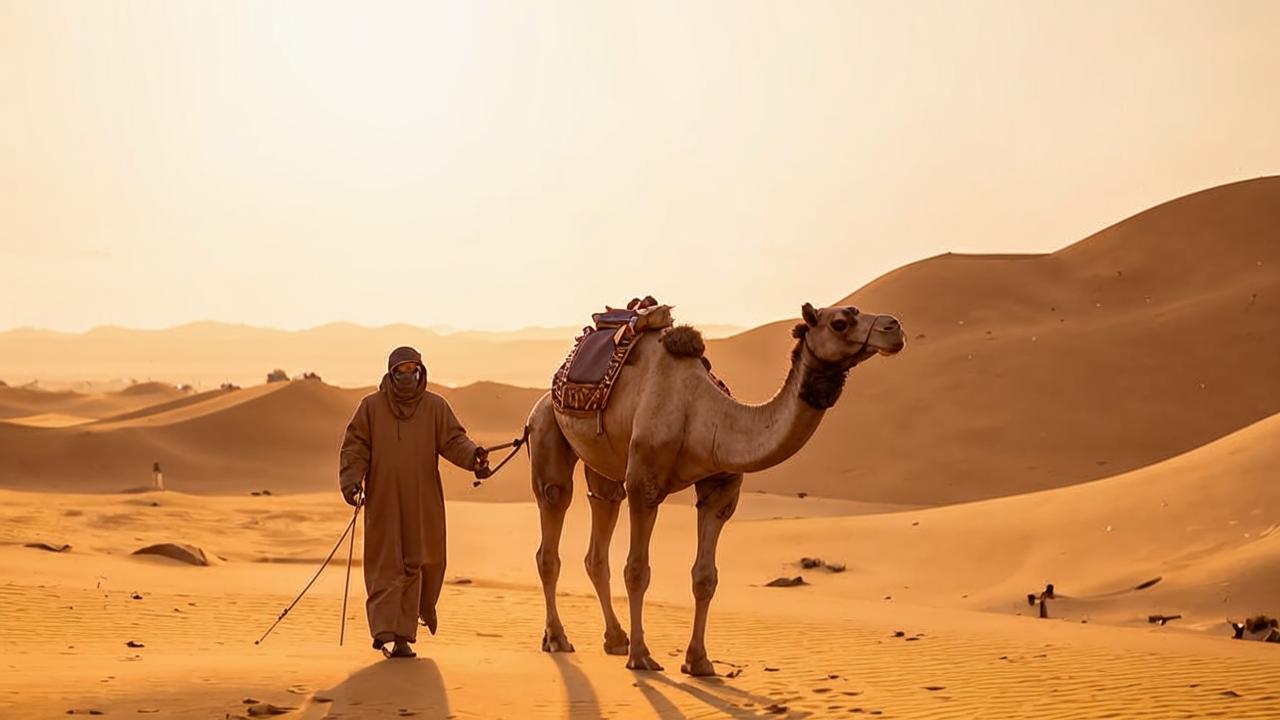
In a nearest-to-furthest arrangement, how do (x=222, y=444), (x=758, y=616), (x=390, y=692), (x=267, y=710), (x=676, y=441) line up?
1. (x=267, y=710)
2. (x=390, y=692)
3. (x=676, y=441)
4. (x=758, y=616)
5. (x=222, y=444)

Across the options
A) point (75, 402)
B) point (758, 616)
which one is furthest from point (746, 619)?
point (75, 402)

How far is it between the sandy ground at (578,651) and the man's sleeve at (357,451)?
4.38ft

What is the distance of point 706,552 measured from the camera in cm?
1082

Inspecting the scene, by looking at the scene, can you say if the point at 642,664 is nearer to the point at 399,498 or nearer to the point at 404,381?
the point at 399,498

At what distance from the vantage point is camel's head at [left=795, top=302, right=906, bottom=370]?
31.6 feet

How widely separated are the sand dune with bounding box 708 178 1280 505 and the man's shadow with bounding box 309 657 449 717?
74.1ft

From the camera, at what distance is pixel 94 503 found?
28.2 metres

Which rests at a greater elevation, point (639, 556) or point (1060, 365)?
point (1060, 365)

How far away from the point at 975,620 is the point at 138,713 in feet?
28.1

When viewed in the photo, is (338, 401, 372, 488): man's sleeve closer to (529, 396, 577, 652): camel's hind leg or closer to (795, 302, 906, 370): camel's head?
(529, 396, 577, 652): camel's hind leg

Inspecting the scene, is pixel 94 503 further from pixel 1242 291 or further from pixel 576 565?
pixel 1242 291

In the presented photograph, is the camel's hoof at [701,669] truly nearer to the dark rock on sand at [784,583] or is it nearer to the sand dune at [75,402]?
the dark rock on sand at [784,583]

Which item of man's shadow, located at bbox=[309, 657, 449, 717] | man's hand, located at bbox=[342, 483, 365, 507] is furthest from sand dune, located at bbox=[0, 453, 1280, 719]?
man's hand, located at bbox=[342, 483, 365, 507]

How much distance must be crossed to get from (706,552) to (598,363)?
6.05 ft
